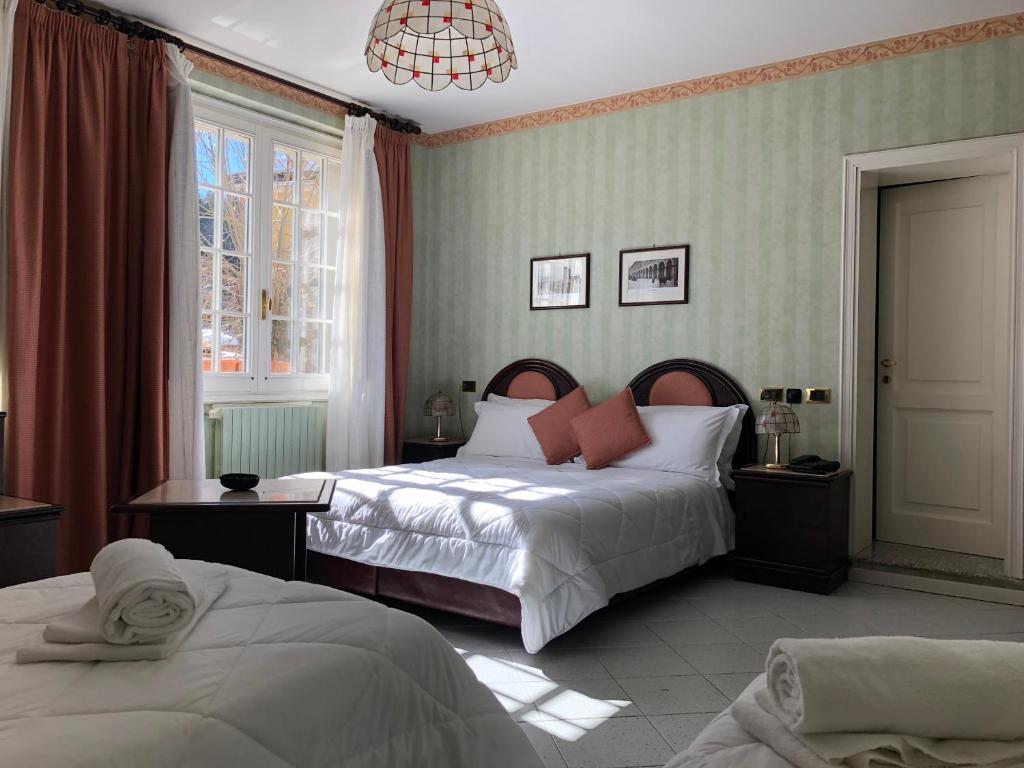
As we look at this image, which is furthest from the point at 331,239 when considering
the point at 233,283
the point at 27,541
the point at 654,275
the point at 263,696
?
the point at 263,696

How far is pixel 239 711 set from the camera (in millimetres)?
1278

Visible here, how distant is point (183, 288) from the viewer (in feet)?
13.8

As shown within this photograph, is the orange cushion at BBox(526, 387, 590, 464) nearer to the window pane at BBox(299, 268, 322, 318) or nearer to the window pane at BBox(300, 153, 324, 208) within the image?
the window pane at BBox(299, 268, 322, 318)

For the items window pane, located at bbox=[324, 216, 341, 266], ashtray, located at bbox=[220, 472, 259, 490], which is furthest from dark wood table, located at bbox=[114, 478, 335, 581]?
window pane, located at bbox=[324, 216, 341, 266]

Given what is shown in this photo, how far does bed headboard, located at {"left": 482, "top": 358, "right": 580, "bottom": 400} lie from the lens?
5379 mm

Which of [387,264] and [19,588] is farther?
[387,264]

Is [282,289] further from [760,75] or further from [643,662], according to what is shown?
[643,662]

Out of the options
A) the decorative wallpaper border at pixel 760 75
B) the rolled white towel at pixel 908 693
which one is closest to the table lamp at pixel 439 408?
the decorative wallpaper border at pixel 760 75

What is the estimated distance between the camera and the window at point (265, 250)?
4668mm

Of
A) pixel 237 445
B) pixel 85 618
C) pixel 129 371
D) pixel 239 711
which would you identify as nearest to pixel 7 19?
pixel 129 371

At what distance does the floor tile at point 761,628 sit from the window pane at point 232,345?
3127 millimetres

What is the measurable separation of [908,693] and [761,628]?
8.60 ft

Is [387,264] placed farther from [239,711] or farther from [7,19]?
[239,711]

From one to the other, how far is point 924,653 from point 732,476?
11.1ft
